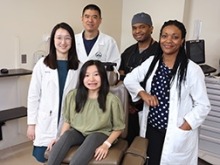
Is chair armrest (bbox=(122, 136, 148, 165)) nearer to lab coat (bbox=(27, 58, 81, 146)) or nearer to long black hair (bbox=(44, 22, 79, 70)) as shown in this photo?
lab coat (bbox=(27, 58, 81, 146))

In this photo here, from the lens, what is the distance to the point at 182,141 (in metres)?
1.74

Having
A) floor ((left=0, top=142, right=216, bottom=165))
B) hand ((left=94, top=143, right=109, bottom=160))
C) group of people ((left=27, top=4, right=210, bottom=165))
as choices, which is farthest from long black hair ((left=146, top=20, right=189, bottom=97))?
floor ((left=0, top=142, right=216, bottom=165))

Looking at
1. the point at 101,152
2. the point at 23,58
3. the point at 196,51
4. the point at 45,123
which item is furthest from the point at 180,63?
the point at 23,58

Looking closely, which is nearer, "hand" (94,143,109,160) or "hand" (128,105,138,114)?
"hand" (94,143,109,160)

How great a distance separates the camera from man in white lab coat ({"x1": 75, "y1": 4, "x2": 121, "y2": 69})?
2.28m

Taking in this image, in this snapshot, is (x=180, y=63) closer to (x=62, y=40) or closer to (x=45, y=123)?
(x=62, y=40)

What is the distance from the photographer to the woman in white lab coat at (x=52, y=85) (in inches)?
71.3

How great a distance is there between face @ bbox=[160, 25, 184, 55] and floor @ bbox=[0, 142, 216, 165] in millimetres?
1592

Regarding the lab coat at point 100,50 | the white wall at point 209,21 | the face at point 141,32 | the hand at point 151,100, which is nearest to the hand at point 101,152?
the hand at point 151,100

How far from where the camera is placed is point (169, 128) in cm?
173

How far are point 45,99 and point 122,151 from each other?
644mm

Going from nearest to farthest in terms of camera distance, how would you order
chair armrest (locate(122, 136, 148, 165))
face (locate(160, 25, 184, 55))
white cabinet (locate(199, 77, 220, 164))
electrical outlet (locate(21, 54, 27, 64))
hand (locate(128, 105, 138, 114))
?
chair armrest (locate(122, 136, 148, 165)) < face (locate(160, 25, 184, 55)) < hand (locate(128, 105, 138, 114)) < white cabinet (locate(199, 77, 220, 164)) < electrical outlet (locate(21, 54, 27, 64))

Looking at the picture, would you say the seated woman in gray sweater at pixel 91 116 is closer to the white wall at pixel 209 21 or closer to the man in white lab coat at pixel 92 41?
the man in white lab coat at pixel 92 41

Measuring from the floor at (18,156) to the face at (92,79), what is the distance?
134 centimetres
